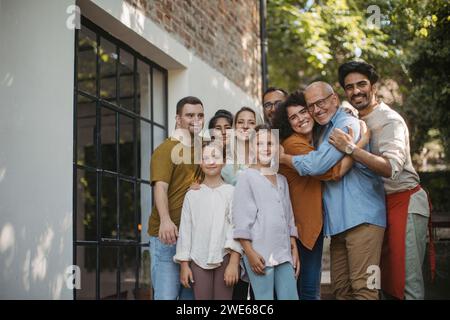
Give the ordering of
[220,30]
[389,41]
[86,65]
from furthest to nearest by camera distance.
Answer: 1. [389,41]
2. [86,65]
3. [220,30]

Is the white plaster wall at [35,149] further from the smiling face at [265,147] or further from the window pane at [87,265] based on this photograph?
the window pane at [87,265]

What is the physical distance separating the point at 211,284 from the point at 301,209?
0.71 meters

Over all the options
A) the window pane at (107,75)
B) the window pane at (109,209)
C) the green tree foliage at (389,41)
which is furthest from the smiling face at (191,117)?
the window pane at (109,209)

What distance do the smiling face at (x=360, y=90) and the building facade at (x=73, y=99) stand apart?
1821 mm

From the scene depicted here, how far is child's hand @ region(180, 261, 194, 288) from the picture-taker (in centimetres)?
321

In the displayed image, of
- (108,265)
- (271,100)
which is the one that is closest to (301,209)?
(271,100)

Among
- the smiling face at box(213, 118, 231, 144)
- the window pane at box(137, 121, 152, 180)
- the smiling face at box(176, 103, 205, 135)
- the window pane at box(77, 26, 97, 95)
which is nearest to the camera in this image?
the smiling face at box(176, 103, 205, 135)

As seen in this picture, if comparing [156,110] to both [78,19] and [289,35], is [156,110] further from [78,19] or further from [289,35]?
[289,35]

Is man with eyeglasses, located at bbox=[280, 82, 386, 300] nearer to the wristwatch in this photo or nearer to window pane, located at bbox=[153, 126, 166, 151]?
the wristwatch

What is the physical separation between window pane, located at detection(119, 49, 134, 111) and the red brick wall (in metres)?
0.41

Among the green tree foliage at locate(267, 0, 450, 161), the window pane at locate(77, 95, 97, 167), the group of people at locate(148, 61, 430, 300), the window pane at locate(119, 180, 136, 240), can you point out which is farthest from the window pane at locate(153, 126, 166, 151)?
the window pane at locate(119, 180, 136, 240)

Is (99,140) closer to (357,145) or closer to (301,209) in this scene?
(301,209)

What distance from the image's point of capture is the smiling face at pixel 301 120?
3467 millimetres

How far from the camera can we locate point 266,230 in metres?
3.18
